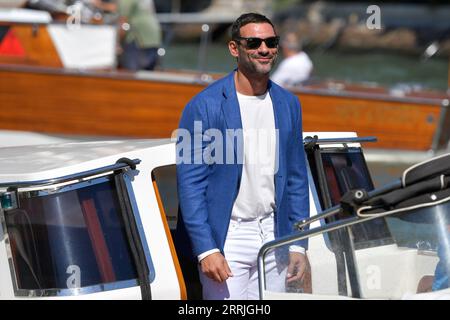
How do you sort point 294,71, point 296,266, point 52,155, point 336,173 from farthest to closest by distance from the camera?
point 294,71
point 336,173
point 52,155
point 296,266

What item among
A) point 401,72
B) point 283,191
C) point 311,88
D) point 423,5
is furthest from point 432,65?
point 283,191

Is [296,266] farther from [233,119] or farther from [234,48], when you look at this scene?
[234,48]

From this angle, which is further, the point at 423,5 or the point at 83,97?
the point at 423,5

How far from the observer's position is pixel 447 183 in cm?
331

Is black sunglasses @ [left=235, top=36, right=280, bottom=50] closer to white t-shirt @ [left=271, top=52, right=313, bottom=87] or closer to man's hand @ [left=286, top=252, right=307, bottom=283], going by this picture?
man's hand @ [left=286, top=252, right=307, bottom=283]

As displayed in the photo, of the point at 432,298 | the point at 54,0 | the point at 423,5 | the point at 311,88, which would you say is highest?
the point at 423,5

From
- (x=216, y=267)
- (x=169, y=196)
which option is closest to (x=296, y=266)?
(x=216, y=267)

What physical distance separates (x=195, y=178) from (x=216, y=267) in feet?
1.19

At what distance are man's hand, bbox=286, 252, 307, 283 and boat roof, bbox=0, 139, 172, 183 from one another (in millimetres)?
828

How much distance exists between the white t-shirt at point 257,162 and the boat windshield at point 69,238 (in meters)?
0.52

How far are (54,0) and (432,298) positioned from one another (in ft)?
31.1

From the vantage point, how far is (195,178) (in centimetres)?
388

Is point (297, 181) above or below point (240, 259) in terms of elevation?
above
